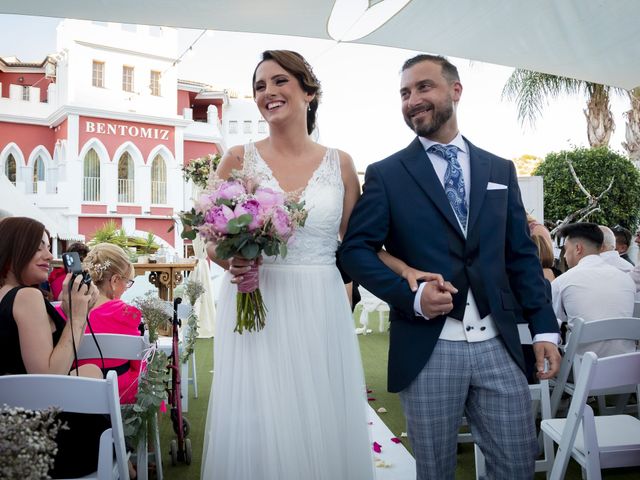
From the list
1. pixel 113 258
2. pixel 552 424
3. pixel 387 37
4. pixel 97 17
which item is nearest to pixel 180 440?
pixel 113 258

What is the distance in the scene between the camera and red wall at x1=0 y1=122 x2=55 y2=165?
51.4 ft

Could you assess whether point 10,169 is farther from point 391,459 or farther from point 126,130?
point 391,459

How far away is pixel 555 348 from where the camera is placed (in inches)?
65.6

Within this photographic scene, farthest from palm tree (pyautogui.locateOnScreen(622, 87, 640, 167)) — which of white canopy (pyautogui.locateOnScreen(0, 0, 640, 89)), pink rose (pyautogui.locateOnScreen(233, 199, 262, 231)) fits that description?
pink rose (pyautogui.locateOnScreen(233, 199, 262, 231))

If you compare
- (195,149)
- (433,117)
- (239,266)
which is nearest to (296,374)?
(239,266)

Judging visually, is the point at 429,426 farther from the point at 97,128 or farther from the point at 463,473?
the point at 97,128

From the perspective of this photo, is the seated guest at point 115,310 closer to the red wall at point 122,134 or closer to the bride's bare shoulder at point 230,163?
the bride's bare shoulder at point 230,163

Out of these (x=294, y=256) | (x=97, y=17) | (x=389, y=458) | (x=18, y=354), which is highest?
(x=97, y=17)

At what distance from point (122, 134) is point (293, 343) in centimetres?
1714

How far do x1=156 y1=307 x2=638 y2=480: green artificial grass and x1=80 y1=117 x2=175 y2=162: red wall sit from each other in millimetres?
11332

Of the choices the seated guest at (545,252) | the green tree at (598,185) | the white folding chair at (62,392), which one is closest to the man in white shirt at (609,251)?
the seated guest at (545,252)

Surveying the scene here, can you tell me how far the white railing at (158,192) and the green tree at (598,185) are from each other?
1231 cm

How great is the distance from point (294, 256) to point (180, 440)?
6.48 feet

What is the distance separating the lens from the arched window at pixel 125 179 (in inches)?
703
